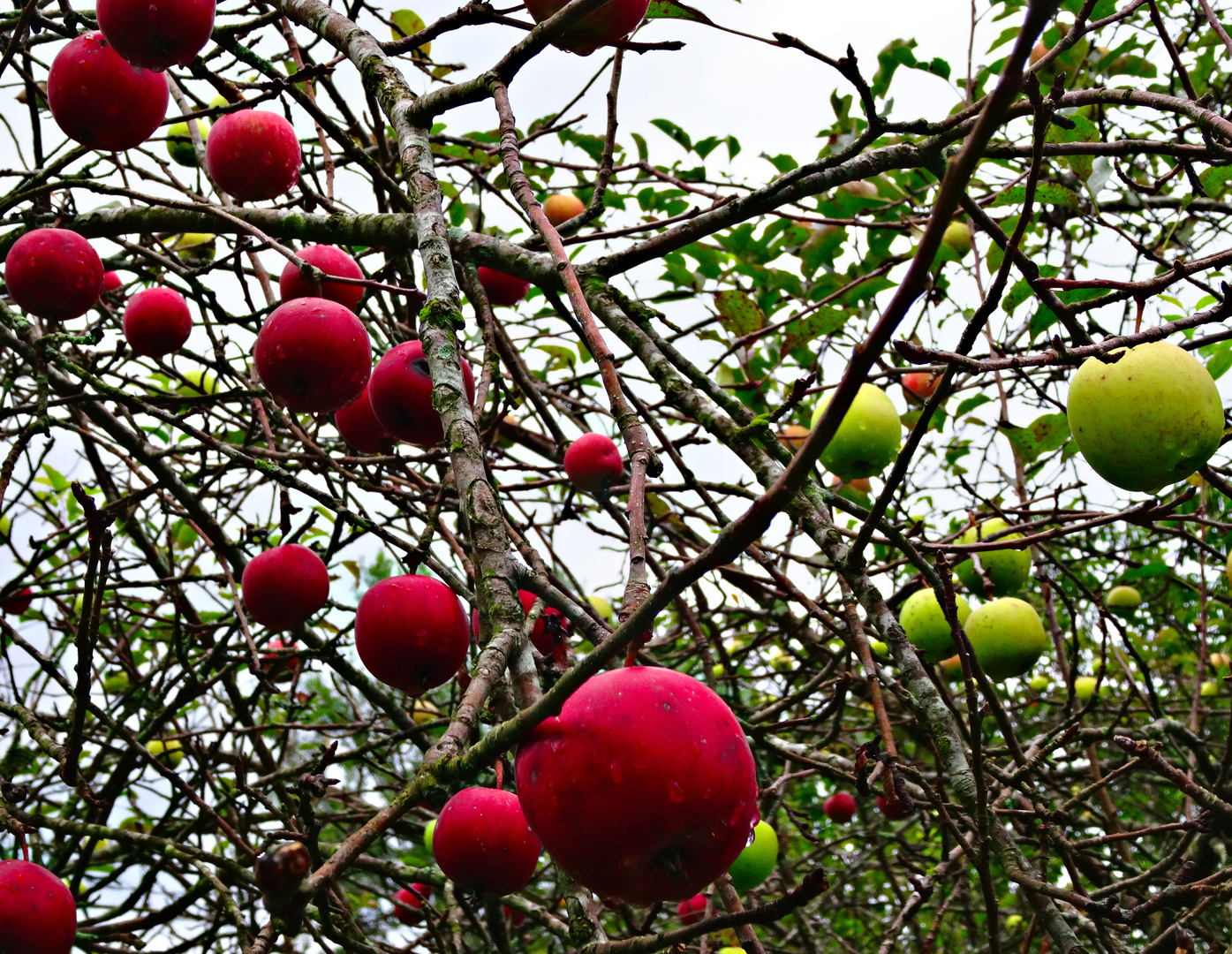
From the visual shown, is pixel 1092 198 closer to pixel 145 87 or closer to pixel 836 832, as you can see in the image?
pixel 145 87

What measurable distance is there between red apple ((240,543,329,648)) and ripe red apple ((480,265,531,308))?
841mm

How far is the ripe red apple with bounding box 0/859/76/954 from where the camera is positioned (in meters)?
1.59

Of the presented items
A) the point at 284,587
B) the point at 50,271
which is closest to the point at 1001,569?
the point at 284,587

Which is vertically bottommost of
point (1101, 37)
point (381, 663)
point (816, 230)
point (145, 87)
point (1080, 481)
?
point (381, 663)

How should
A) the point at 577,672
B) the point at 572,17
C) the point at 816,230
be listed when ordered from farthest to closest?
the point at 816,230 < the point at 572,17 < the point at 577,672

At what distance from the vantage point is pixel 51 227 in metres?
2.10

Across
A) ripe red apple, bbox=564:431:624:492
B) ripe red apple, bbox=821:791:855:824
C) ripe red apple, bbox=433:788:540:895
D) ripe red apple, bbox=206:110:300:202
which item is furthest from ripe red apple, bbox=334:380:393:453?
ripe red apple, bbox=821:791:855:824

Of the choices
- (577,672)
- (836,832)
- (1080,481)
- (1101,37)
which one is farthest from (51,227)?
(836,832)

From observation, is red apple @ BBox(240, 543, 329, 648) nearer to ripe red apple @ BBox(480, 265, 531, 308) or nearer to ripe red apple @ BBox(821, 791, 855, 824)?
ripe red apple @ BBox(480, 265, 531, 308)

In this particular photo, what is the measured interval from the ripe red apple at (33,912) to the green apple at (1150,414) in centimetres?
206

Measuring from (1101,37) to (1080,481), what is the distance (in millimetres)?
1774

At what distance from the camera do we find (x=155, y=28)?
5.64 ft

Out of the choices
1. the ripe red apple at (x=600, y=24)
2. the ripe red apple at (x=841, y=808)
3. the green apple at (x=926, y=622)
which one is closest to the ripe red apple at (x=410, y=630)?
the ripe red apple at (x=600, y=24)

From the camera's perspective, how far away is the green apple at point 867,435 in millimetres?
2283
